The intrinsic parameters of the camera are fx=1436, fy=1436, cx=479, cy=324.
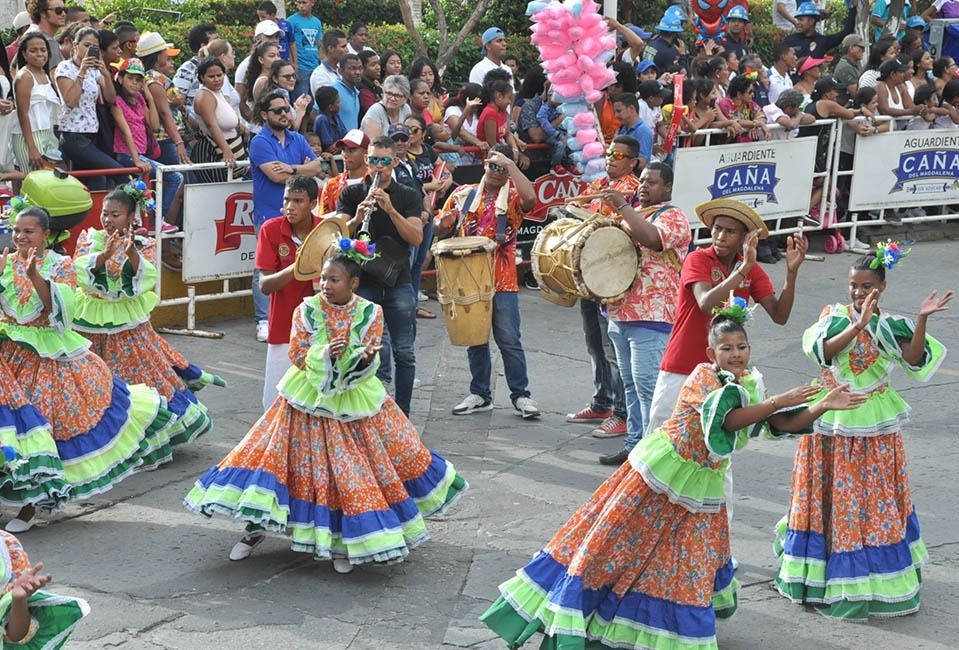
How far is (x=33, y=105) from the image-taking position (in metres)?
11.3

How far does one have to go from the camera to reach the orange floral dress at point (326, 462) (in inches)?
280

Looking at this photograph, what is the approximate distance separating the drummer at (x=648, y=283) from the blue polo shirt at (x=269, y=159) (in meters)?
3.78

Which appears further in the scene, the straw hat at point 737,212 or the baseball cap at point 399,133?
the baseball cap at point 399,133

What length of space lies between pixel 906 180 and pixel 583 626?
11538 mm

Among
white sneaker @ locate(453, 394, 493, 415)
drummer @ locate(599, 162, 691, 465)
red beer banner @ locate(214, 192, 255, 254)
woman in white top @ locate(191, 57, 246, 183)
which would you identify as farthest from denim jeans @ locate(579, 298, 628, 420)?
woman in white top @ locate(191, 57, 246, 183)

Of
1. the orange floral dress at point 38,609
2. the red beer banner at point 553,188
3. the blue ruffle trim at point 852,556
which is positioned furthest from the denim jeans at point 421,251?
the orange floral dress at point 38,609

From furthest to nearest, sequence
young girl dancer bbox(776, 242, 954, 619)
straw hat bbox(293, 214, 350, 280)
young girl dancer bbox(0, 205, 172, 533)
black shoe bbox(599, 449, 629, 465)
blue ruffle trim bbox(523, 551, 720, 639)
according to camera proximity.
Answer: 1. black shoe bbox(599, 449, 629, 465)
2. straw hat bbox(293, 214, 350, 280)
3. young girl dancer bbox(0, 205, 172, 533)
4. young girl dancer bbox(776, 242, 954, 619)
5. blue ruffle trim bbox(523, 551, 720, 639)

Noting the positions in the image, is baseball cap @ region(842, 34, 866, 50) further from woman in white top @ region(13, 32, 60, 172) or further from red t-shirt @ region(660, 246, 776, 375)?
red t-shirt @ region(660, 246, 776, 375)

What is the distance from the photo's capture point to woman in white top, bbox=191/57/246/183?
12.3 m

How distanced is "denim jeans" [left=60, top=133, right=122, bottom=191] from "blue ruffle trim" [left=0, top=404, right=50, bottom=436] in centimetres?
412

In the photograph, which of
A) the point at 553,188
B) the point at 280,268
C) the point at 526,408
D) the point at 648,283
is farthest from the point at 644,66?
the point at 280,268

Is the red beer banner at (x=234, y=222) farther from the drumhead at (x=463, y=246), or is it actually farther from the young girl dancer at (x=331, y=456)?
the young girl dancer at (x=331, y=456)

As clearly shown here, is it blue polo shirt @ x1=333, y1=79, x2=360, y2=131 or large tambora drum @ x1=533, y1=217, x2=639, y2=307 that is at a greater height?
blue polo shirt @ x1=333, y1=79, x2=360, y2=131

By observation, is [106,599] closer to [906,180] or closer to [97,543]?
[97,543]
